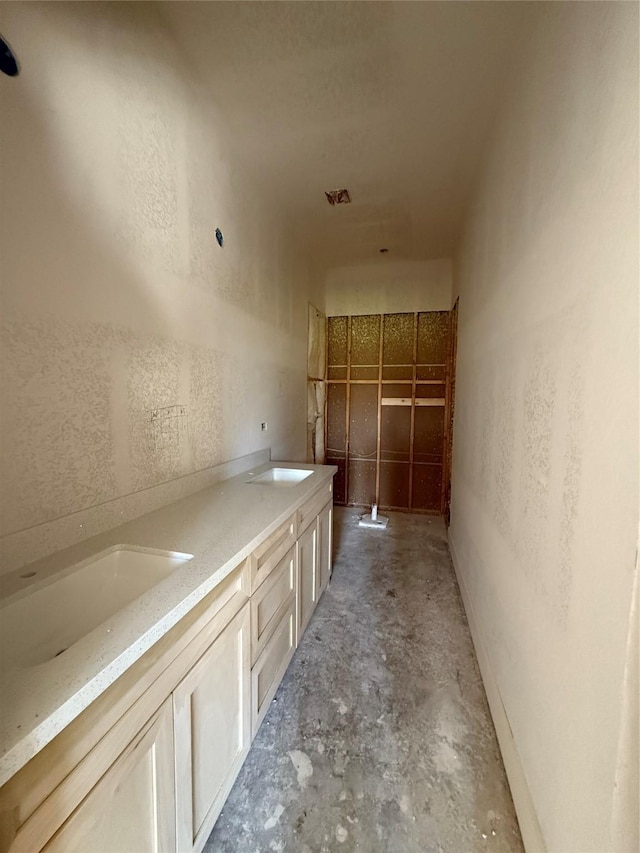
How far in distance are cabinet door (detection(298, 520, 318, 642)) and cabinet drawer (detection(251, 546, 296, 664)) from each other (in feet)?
0.40

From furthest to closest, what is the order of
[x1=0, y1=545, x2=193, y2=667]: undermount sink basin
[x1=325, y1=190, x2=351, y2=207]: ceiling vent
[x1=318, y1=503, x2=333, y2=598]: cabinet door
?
[x1=325, y1=190, x2=351, y2=207]: ceiling vent, [x1=318, y1=503, x2=333, y2=598]: cabinet door, [x1=0, y1=545, x2=193, y2=667]: undermount sink basin

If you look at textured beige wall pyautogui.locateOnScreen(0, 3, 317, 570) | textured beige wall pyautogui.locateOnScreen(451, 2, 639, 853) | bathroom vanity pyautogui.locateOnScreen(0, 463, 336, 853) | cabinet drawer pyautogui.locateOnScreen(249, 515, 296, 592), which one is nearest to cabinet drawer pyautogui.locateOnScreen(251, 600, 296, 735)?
bathroom vanity pyautogui.locateOnScreen(0, 463, 336, 853)

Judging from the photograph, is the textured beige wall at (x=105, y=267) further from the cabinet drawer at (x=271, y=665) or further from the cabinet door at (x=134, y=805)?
the cabinet drawer at (x=271, y=665)

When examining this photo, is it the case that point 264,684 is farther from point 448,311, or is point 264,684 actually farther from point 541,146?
point 448,311

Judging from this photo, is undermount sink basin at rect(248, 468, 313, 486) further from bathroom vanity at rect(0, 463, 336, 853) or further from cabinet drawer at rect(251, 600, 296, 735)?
cabinet drawer at rect(251, 600, 296, 735)

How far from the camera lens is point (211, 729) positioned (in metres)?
1.03

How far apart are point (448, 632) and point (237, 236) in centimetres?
275

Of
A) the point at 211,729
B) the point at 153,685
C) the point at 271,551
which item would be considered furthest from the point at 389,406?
the point at 153,685

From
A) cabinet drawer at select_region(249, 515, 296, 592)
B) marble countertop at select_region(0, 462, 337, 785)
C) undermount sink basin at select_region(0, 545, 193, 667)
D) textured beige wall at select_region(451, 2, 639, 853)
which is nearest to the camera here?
marble countertop at select_region(0, 462, 337, 785)

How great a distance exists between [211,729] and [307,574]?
970mm

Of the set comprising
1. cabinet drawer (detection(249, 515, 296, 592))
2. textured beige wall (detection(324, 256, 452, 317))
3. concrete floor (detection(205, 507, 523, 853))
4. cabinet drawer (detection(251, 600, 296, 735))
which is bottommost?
concrete floor (detection(205, 507, 523, 853))

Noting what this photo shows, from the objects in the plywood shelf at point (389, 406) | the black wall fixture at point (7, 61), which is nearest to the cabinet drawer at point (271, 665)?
the black wall fixture at point (7, 61)

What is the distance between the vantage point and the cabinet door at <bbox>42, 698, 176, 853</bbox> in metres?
0.62

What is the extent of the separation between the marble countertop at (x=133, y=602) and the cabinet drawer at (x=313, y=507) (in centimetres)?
11
